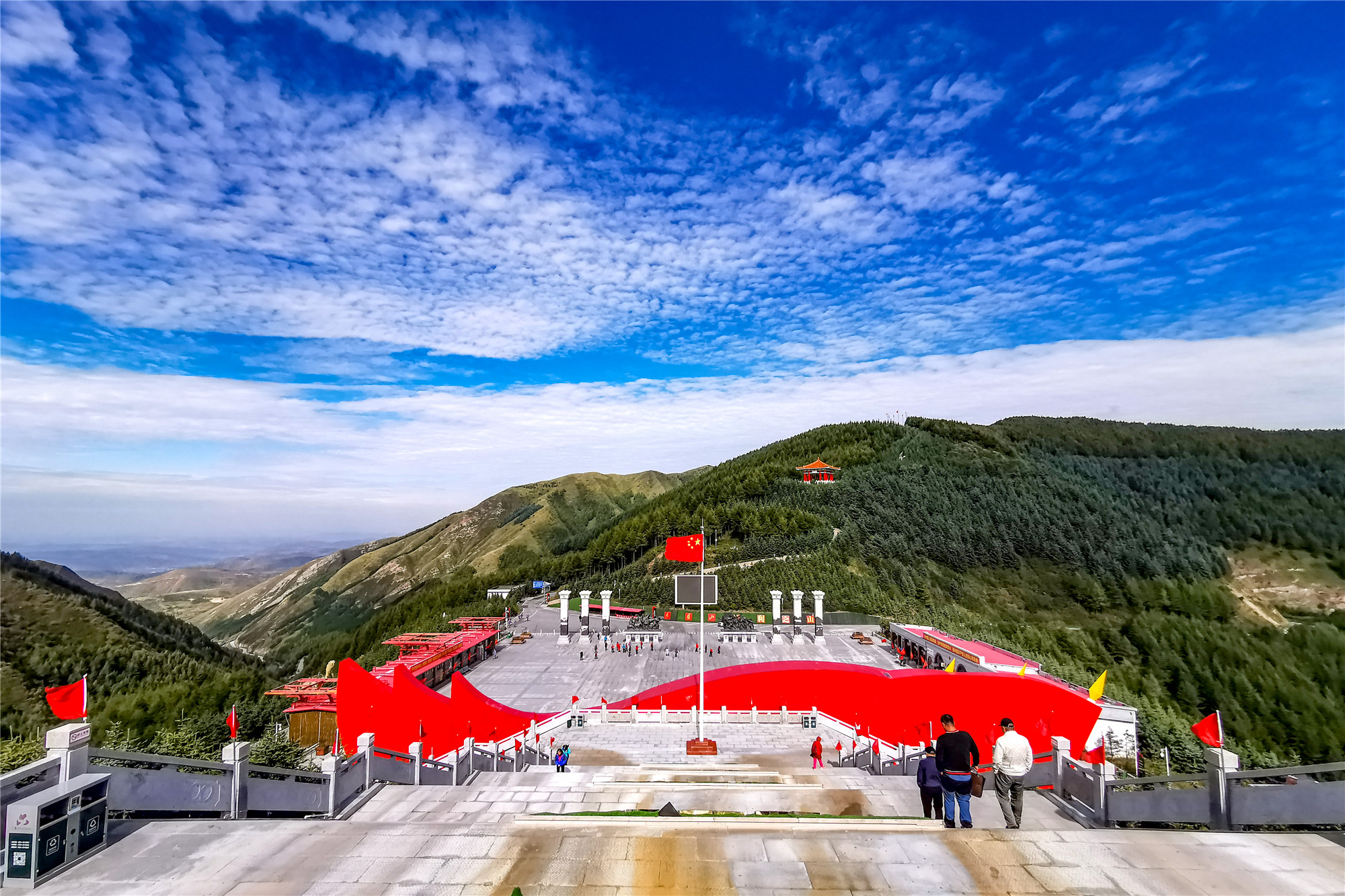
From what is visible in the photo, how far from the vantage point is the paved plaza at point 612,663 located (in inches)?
947

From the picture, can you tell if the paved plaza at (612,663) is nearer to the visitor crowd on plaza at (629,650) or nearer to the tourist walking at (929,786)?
the visitor crowd on plaza at (629,650)

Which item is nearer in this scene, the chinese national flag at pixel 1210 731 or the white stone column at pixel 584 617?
the chinese national flag at pixel 1210 731

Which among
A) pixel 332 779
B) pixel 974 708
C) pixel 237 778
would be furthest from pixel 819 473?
pixel 237 778

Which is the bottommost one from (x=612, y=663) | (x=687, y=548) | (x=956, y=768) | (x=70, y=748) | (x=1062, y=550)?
(x=612, y=663)

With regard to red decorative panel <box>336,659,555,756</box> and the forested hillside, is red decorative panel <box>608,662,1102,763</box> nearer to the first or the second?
the forested hillside

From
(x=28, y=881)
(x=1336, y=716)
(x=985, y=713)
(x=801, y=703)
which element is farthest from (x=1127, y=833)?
(x=1336, y=716)

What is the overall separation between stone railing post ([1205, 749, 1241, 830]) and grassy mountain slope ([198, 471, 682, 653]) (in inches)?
4214

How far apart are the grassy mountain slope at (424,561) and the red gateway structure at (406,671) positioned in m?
81.3

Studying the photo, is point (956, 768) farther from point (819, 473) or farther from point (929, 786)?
point (819, 473)

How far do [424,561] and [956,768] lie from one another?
173904 mm

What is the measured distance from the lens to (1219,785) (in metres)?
7.33

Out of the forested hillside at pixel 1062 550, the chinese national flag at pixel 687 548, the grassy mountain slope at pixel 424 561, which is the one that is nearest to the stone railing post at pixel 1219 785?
the chinese national flag at pixel 687 548

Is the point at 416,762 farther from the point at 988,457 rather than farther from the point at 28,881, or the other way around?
the point at 988,457

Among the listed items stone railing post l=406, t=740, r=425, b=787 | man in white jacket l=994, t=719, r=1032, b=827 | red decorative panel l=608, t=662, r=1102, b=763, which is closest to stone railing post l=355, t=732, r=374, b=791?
stone railing post l=406, t=740, r=425, b=787
